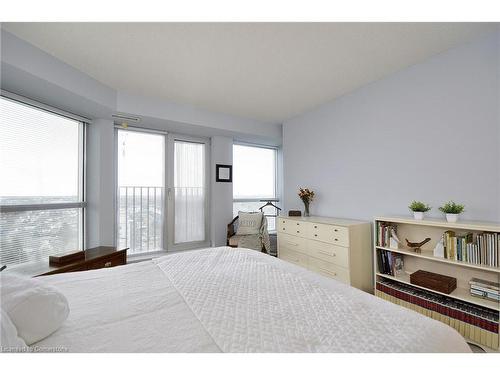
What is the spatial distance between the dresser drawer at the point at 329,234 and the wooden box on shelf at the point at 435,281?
2.15ft

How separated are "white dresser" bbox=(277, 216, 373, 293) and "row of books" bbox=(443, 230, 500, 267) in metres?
0.79

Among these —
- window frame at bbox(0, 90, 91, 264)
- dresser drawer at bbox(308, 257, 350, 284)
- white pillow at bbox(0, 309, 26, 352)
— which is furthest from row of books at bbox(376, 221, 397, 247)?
window frame at bbox(0, 90, 91, 264)

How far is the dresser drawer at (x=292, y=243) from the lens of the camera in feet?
10.0

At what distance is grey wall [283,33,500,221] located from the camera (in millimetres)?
1878

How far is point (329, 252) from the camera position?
8.82 feet

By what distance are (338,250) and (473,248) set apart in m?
1.13

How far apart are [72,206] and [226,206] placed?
2233 mm

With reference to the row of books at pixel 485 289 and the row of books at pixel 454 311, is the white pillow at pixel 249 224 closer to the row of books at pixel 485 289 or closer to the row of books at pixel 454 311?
the row of books at pixel 454 311

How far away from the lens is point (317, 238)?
2.84 m

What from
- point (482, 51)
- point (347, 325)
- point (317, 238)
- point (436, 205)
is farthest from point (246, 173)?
point (347, 325)

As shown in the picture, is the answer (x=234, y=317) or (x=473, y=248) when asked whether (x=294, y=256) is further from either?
(x=234, y=317)
